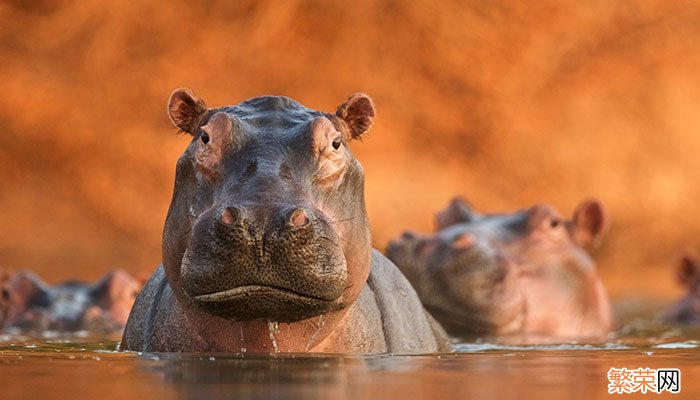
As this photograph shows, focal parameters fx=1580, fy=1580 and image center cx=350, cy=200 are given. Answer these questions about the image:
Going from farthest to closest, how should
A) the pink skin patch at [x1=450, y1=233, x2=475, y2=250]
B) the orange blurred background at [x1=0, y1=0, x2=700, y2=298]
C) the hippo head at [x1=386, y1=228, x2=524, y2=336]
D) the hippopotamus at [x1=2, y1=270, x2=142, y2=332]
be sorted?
1. the orange blurred background at [x1=0, y1=0, x2=700, y2=298]
2. the hippopotamus at [x1=2, y1=270, x2=142, y2=332]
3. the pink skin patch at [x1=450, y1=233, x2=475, y2=250]
4. the hippo head at [x1=386, y1=228, x2=524, y2=336]

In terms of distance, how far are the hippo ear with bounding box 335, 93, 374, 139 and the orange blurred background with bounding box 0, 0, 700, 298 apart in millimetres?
13722

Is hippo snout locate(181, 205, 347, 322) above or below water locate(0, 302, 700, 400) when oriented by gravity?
above

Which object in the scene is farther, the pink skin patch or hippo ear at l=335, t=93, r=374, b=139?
the pink skin patch

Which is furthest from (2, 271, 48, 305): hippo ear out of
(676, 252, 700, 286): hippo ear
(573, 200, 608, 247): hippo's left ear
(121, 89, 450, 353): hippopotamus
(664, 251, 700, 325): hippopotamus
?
(676, 252, 700, 286): hippo ear

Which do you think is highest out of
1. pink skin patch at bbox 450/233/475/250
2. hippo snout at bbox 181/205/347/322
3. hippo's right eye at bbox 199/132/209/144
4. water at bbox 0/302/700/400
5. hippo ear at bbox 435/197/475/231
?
hippo ear at bbox 435/197/475/231

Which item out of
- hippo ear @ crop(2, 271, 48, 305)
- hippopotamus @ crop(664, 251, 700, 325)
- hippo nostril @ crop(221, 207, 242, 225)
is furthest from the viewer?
hippopotamus @ crop(664, 251, 700, 325)

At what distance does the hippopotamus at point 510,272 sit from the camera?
32.8ft

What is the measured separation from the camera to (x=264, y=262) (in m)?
5.84

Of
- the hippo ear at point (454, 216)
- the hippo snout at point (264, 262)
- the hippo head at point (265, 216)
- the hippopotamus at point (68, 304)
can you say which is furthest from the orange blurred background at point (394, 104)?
the hippo snout at point (264, 262)

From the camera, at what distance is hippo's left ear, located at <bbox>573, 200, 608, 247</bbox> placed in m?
11.6

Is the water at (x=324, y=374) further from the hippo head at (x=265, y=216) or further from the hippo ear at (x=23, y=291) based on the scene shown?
the hippo ear at (x=23, y=291)

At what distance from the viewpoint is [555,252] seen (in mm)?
11086

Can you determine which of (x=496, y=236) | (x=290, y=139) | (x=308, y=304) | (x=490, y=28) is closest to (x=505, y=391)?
(x=308, y=304)

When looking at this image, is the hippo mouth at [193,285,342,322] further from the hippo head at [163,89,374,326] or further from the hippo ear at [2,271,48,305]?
the hippo ear at [2,271,48,305]
